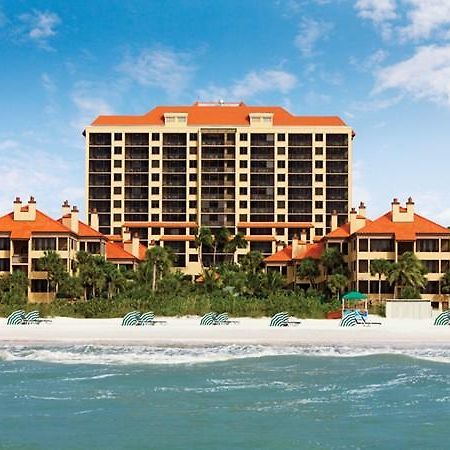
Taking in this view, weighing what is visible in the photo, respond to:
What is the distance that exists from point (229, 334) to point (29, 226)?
130 feet

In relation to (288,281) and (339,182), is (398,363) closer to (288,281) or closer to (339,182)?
(288,281)

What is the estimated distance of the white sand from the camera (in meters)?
40.6

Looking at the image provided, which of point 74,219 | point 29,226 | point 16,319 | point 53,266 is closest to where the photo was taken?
point 16,319

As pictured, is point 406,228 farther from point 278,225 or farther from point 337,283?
point 278,225

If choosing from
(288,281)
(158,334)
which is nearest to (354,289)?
(288,281)

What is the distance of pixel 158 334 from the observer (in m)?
43.1

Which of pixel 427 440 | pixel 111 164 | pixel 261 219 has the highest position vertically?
pixel 111 164

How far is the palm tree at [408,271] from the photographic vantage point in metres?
71.2

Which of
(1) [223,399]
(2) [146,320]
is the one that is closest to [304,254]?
(2) [146,320]

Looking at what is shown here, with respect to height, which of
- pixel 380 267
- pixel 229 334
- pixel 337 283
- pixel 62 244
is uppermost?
pixel 62 244

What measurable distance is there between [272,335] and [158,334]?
20.5 ft

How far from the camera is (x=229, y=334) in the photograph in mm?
43500

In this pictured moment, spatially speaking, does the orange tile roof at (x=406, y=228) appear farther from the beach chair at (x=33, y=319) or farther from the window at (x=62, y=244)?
the beach chair at (x=33, y=319)

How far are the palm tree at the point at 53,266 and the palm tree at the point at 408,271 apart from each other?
3082 cm
